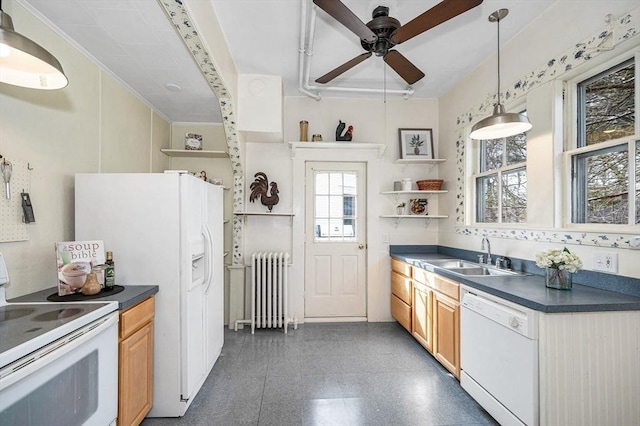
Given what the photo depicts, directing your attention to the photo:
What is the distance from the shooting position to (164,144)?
3686 millimetres

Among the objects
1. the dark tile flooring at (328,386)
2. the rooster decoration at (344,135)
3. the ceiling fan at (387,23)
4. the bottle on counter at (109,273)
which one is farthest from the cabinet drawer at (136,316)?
the rooster decoration at (344,135)

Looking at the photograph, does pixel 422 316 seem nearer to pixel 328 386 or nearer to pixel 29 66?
pixel 328 386

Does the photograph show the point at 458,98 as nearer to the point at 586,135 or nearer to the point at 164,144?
the point at 586,135

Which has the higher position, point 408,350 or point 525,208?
point 525,208

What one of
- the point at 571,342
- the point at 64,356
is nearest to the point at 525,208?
the point at 571,342

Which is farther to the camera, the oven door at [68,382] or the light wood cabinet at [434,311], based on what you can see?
the light wood cabinet at [434,311]

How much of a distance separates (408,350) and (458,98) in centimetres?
279

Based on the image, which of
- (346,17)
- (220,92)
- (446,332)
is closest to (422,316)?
(446,332)

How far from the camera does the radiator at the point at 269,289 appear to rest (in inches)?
137

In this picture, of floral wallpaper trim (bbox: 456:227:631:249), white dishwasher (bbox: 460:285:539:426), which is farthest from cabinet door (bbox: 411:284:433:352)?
floral wallpaper trim (bbox: 456:227:631:249)

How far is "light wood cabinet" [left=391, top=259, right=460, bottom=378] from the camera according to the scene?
2.40m

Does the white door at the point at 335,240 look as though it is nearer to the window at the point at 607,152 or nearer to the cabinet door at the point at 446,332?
the cabinet door at the point at 446,332

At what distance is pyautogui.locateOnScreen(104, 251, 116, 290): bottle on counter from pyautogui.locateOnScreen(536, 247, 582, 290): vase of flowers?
268cm

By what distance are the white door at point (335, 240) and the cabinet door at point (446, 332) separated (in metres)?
A: 1.25
